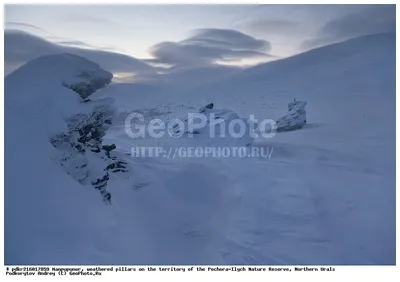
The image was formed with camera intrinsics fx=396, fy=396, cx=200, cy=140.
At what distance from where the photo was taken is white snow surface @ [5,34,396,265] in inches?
212

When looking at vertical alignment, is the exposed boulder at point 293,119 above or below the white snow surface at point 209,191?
above

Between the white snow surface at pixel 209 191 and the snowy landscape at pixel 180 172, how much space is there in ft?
0.05

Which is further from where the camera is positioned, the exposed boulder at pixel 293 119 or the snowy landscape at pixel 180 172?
the exposed boulder at pixel 293 119

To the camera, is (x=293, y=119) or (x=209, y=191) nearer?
(x=209, y=191)

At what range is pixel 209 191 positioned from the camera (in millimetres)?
6020

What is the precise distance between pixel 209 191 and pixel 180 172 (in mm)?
538

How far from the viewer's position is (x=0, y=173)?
542 cm

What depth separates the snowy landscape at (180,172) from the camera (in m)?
5.39

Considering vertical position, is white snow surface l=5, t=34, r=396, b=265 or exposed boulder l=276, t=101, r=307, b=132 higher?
exposed boulder l=276, t=101, r=307, b=132

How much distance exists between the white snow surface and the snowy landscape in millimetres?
15

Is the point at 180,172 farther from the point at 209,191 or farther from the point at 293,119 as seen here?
the point at 293,119

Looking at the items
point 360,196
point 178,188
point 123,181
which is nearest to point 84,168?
point 123,181

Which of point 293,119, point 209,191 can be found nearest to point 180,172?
point 209,191

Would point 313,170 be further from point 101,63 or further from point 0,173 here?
point 0,173
